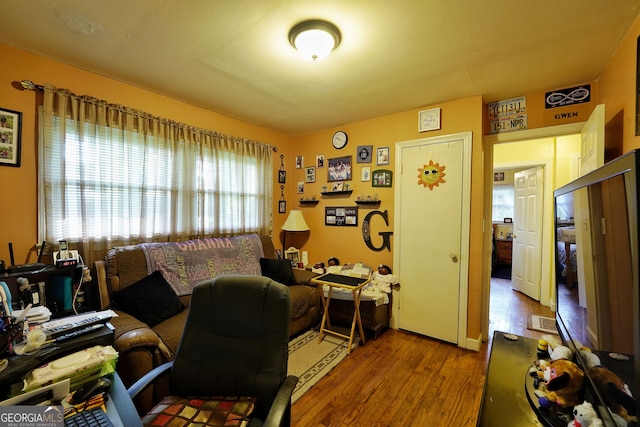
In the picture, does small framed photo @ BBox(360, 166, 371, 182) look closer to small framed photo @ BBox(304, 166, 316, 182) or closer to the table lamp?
small framed photo @ BBox(304, 166, 316, 182)

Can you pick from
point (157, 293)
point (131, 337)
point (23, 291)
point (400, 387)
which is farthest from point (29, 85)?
point (400, 387)

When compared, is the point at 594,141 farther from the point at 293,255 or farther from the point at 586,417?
the point at 293,255

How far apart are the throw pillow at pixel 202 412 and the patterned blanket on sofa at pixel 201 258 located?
1.40m

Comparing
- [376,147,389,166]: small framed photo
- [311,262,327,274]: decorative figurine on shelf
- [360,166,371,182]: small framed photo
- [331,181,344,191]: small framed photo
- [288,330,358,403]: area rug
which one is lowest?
[288,330,358,403]: area rug

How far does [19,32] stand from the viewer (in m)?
1.72

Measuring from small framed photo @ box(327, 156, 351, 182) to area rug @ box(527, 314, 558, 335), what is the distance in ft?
9.42

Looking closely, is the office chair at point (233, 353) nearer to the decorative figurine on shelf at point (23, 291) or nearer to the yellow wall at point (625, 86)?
the decorative figurine on shelf at point (23, 291)

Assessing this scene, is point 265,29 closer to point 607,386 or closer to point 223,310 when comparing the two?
point 223,310

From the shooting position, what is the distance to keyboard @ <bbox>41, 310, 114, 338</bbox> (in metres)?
1.28

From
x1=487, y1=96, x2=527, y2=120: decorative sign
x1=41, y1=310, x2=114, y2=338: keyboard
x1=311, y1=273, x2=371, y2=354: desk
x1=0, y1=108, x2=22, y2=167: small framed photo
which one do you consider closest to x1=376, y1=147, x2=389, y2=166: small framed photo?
x1=487, y1=96, x2=527, y2=120: decorative sign

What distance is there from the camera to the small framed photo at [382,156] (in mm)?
3197

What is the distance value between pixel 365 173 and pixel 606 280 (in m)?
2.67

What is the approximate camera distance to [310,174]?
391cm

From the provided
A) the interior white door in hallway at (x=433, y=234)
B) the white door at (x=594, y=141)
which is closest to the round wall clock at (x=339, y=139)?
the interior white door in hallway at (x=433, y=234)
